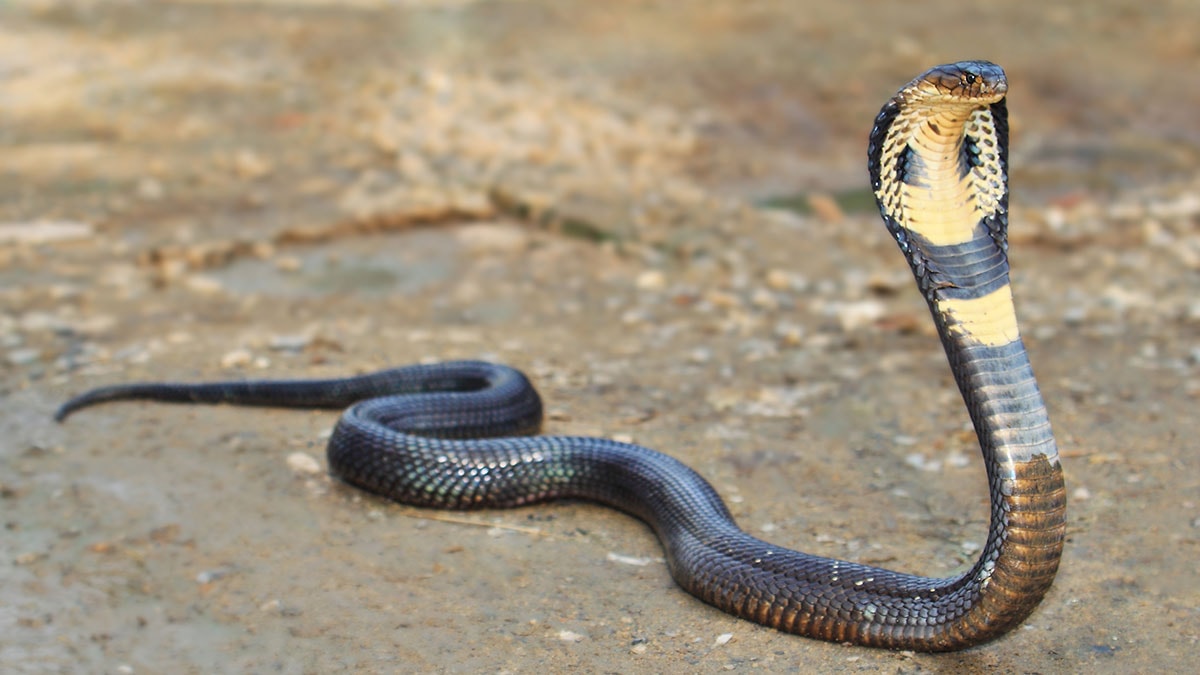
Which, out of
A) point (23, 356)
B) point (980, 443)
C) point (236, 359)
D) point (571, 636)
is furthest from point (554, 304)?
point (980, 443)

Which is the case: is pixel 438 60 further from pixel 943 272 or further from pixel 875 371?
pixel 943 272

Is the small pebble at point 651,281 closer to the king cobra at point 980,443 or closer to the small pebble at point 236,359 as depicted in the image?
the small pebble at point 236,359

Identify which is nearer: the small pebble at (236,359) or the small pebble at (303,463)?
the small pebble at (303,463)

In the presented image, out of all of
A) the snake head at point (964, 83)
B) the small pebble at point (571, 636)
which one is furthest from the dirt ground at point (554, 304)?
the snake head at point (964, 83)

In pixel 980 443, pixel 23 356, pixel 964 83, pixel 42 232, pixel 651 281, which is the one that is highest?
pixel 964 83

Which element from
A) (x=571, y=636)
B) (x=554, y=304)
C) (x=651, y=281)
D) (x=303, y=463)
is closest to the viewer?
(x=571, y=636)

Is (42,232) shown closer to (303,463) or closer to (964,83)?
(303,463)
